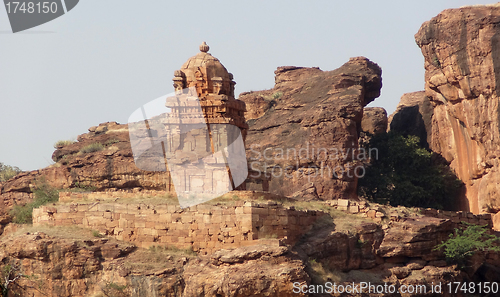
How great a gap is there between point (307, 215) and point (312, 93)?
1734 cm

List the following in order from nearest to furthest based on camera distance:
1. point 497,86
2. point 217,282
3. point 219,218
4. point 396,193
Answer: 1. point 217,282
2. point 219,218
3. point 497,86
4. point 396,193

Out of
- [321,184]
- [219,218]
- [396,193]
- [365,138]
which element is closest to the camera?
[219,218]

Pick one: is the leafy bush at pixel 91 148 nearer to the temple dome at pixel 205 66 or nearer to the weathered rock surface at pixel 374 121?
the temple dome at pixel 205 66

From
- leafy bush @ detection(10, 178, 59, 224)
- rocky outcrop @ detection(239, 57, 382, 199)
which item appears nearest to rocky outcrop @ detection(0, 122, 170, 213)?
leafy bush @ detection(10, 178, 59, 224)

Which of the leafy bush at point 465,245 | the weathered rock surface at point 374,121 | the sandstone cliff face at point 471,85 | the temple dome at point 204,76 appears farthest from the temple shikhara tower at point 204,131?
the weathered rock surface at point 374,121

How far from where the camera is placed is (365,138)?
46875mm

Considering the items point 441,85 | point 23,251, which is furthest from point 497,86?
point 23,251

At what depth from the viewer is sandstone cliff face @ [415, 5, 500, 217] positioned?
1419 inches

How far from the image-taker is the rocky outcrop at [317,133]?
129 ft

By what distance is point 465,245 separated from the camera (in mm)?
29953

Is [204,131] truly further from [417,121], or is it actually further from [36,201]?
[417,121]

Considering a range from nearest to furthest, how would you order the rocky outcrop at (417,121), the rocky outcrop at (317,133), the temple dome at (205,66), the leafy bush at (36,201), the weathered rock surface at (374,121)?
the temple dome at (205,66), the leafy bush at (36,201), the rocky outcrop at (317,133), the rocky outcrop at (417,121), the weathered rock surface at (374,121)

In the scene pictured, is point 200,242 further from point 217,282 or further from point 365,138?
point 365,138

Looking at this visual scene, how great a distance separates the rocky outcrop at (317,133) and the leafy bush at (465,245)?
279 inches
